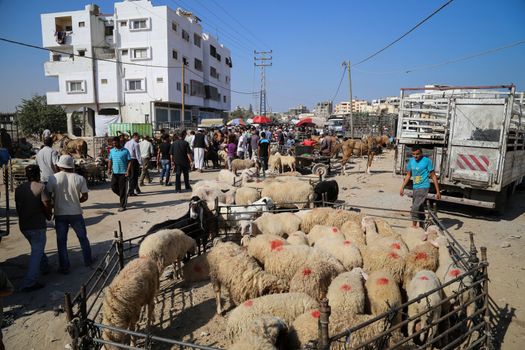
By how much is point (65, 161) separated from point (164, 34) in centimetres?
3041

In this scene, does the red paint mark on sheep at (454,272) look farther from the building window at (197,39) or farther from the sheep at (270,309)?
the building window at (197,39)

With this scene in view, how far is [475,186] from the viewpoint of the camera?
324 inches

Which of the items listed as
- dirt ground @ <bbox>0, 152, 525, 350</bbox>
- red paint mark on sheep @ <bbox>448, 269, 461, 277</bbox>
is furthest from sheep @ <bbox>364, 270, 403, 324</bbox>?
dirt ground @ <bbox>0, 152, 525, 350</bbox>

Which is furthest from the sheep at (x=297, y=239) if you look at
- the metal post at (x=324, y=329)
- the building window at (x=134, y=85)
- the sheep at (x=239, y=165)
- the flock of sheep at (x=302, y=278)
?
the building window at (x=134, y=85)

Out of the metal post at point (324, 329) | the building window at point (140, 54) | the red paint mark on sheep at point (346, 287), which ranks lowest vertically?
the red paint mark on sheep at point (346, 287)

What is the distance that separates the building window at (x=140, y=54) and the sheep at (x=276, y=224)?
3075 centimetres

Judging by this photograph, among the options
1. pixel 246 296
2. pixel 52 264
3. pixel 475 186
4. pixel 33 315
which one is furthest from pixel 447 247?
pixel 52 264

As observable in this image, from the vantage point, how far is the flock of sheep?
3.32 meters

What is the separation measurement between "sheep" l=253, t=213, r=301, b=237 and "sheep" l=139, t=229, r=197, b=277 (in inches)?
62.0

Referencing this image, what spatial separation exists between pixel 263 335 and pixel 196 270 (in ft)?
8.06

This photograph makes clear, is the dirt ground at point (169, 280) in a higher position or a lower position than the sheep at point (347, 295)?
lower

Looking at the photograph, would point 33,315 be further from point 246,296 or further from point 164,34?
point 164,34

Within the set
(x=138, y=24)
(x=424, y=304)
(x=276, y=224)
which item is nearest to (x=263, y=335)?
(x=424, y=304)

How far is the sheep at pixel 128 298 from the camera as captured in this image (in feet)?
11.6
